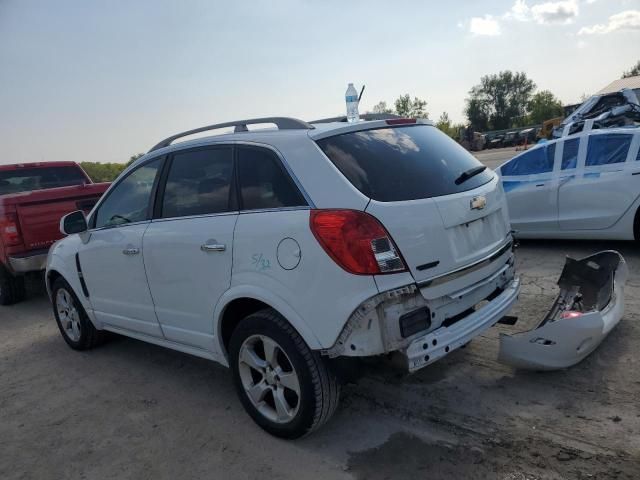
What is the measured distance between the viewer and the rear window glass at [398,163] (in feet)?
9.30

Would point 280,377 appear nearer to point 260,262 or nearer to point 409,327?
point 260,262

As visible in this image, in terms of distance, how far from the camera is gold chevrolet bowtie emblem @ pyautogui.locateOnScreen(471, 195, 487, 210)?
3.06 meters

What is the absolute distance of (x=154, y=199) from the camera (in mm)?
3801

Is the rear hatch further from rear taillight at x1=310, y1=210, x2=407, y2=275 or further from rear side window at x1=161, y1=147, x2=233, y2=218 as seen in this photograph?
rear side window at x1=161, y1=147, x2=233, y2=218

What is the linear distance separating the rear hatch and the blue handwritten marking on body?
65cm

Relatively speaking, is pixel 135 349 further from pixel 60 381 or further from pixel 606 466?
pixel 606 466

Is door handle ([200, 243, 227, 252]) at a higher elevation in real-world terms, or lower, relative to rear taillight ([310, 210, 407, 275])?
lower

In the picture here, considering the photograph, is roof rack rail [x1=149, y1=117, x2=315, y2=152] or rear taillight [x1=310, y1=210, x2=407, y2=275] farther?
roof rack rail [x1=149, y1=117, x2=315, y2=152]

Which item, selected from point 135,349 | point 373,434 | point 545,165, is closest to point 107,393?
point 135,349

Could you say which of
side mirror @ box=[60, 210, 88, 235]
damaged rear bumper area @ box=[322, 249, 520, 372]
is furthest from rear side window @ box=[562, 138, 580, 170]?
side mirror @ box=[60, 210, 88, 235]

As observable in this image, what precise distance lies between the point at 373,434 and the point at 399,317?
35.0 inches

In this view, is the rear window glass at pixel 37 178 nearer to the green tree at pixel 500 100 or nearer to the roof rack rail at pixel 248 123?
the roof rack rail at pixel 248 123

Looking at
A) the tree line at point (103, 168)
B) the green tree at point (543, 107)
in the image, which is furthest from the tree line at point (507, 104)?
the tree line at point (103, 168)

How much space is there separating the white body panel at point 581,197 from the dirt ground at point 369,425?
76.4 inches
